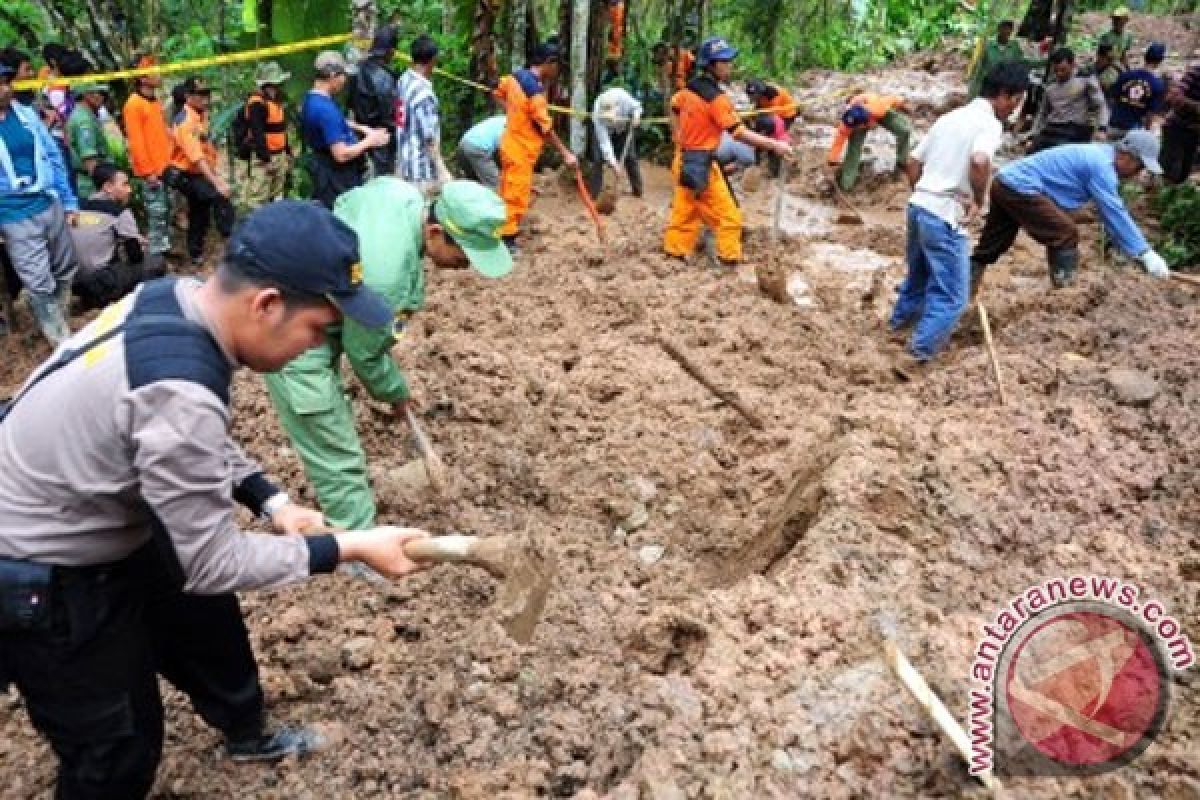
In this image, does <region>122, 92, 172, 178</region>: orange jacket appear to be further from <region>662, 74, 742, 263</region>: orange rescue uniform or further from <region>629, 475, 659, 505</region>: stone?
<region>629, 475, 659, 505</region>: stone

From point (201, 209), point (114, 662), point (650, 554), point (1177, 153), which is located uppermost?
point (1177, 153)

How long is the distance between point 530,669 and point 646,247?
547cm

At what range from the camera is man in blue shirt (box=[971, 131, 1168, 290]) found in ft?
17.1

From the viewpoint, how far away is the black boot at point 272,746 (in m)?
2.67

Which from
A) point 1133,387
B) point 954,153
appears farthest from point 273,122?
point 1133,387

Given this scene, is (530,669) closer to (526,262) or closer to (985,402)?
(985,402)

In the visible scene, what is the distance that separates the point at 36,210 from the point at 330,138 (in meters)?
1.90

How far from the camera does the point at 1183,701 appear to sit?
2572 millimetres

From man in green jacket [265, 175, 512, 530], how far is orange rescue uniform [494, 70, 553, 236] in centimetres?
399

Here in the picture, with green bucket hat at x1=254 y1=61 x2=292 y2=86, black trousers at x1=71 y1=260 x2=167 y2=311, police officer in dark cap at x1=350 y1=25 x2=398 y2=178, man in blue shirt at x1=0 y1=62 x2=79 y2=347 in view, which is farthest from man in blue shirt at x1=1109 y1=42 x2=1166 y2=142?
man in blue shirt at x1=0 y1=62 x2=79 y2=347

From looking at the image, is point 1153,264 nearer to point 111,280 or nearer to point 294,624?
point 294,624

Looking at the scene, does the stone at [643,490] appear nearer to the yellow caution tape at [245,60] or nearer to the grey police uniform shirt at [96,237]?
the grey police uniform shirt at [96,237]

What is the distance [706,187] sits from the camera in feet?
23.5

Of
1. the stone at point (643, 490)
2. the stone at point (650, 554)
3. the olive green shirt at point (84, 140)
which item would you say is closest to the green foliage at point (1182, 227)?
the stone at point (643, 490)
